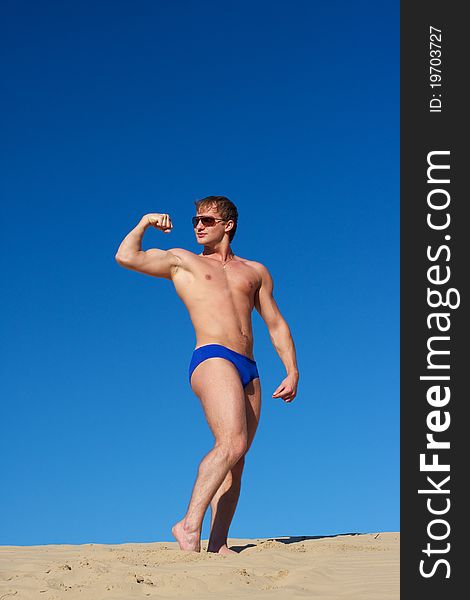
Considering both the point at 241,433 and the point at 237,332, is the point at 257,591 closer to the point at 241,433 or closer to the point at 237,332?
the point at 241,433

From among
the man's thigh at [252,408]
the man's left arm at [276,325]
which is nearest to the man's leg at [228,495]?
the man's thigh at [252,408]

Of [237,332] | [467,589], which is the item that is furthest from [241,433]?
[467,589]

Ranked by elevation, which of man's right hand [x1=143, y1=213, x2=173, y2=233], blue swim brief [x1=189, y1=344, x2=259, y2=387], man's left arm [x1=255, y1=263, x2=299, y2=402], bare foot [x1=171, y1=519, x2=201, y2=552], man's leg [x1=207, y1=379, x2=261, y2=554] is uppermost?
man's right hand [x1=143, y1=213, x2=173, y2=233]

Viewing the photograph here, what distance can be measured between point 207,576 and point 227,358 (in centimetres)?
232

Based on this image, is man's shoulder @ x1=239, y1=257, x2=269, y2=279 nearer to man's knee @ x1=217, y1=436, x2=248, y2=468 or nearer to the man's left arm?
the man's left arm

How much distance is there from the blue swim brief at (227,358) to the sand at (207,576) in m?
1.47

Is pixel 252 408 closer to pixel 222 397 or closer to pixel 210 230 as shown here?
pixel 222 397

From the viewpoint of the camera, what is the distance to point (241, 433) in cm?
709

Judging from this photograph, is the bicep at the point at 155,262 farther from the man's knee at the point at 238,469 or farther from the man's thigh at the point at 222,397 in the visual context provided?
the man's knee at the point at 238,469

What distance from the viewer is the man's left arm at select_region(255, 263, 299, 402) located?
8.02 meters

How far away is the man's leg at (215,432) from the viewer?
673 cm

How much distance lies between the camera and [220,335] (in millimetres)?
7441

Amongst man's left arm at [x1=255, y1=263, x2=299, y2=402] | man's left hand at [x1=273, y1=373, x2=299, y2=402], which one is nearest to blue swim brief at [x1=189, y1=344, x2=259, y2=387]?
man's left hand at [x1=273, y1=373, x2=299, y2=402]

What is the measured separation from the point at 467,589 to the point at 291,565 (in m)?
1.37
